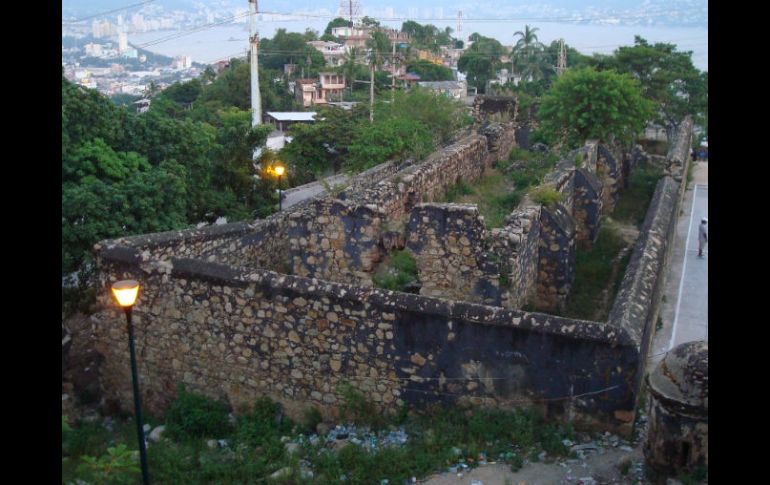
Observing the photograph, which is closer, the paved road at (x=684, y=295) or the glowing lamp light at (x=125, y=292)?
the glowing lamp light at (x=125, y=292)

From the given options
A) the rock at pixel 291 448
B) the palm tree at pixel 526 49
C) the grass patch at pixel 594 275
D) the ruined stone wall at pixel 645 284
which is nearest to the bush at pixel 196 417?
the rock at pixel 291 448

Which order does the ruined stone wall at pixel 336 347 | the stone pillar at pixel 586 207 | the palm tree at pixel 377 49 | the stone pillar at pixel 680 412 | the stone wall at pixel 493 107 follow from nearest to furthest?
the stone pillar at pixel 680 412 < the ruined stone wall at pixel 336 347 < the stone pillar at pixel 586 207 < the stone wall at pixel 493 107 < the palm tree at pixel 377 49

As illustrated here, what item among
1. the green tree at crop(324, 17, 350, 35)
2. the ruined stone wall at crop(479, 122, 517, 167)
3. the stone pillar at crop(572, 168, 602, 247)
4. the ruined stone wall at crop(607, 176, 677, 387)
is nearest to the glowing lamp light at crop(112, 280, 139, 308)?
the ruined stone wall at crop(607, 176, 677, 387)

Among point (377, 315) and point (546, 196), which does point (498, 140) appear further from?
point (377, 315)

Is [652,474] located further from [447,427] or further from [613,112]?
[613,112]

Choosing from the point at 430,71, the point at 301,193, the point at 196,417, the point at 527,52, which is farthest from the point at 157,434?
the point at 527,52

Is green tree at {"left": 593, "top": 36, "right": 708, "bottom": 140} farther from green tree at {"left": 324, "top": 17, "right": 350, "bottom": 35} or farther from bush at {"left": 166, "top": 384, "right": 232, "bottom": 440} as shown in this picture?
green tree at {"left": 324, "top": 17, "right": 350, "bottom": 35}

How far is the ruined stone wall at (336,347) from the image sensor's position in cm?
653

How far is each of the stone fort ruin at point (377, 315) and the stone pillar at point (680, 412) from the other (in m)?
0.70

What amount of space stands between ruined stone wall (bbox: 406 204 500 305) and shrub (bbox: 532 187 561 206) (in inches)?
74.1

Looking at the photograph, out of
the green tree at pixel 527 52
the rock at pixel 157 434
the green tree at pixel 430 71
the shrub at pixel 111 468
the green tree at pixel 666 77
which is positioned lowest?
the rock at pixel 157 434

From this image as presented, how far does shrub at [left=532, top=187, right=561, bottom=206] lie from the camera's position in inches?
436

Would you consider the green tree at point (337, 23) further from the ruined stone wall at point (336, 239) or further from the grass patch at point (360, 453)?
the grass patch at point (360, 453)
